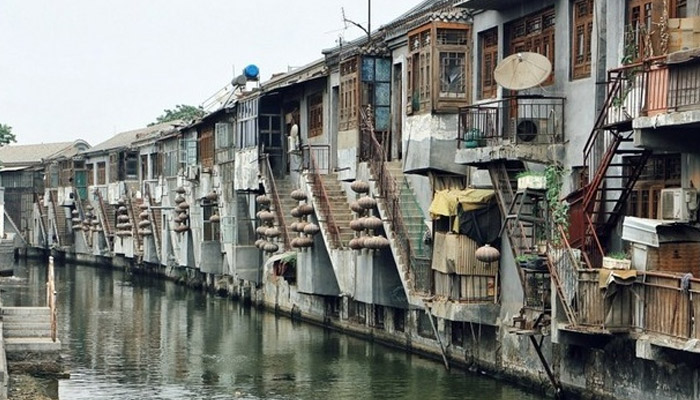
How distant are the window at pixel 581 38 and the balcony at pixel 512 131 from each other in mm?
751

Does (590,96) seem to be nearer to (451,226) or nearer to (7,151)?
(451,226)

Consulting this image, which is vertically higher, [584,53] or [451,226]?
[584,53]

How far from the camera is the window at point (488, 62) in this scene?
29484mm

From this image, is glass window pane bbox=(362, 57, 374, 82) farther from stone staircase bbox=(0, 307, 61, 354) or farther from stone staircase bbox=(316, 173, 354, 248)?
stone staircase bbox=(0, 307, 61, 354)

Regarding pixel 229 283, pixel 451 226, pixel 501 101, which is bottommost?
pixel 229 283

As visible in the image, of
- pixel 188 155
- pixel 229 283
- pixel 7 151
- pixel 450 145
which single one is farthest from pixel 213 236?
pixel 7 151

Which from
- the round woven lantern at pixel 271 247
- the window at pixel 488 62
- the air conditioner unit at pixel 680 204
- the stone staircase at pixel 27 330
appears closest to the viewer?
the air conditioner unit at pixel 680 204

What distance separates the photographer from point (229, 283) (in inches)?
2188

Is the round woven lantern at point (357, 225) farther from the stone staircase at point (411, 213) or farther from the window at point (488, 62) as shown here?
the window at point (488, 62)

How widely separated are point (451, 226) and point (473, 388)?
3.61 m

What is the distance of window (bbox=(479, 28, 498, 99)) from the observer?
29.5 m

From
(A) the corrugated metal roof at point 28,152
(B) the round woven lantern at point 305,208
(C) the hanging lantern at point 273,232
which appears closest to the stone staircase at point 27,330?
(B) the round woven lantern at point 305,208

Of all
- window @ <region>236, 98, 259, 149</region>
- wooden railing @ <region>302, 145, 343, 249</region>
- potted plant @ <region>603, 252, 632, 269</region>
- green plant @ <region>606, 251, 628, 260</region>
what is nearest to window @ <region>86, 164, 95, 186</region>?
window @ <region>236, 98, 259, 149</region>

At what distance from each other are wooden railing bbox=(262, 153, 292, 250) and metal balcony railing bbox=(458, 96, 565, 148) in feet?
56.3
